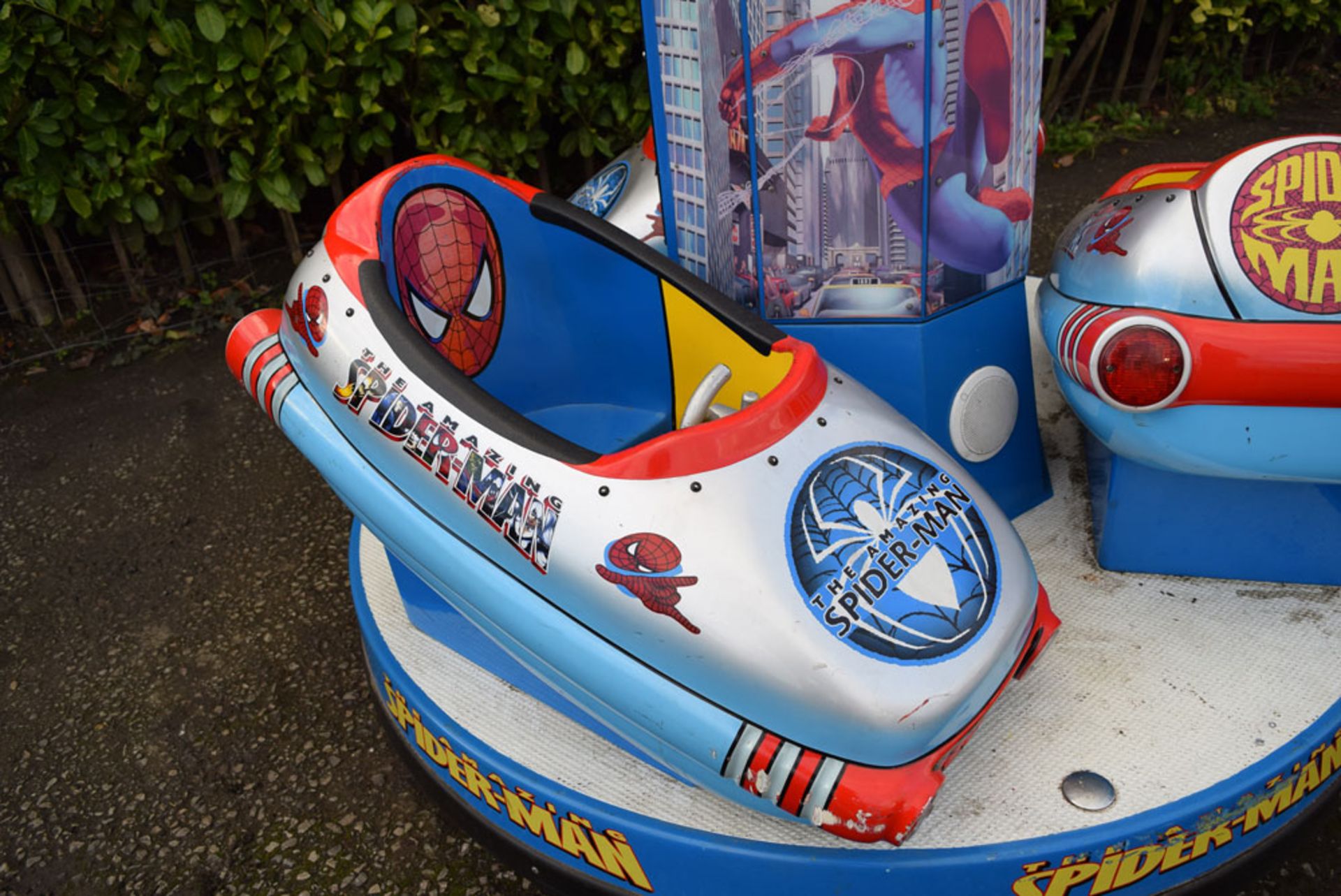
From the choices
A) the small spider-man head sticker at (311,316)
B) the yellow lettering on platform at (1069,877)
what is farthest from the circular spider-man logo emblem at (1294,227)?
the small spider-man head sticker at (311,316)

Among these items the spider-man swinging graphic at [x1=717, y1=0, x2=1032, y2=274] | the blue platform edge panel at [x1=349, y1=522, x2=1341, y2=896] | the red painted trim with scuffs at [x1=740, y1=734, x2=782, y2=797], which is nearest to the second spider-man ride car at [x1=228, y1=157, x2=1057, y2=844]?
the red painted trim with scuffs at [x1=740, y1=734, x2=782, y2=797]

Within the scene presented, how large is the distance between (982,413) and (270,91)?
7.18ft

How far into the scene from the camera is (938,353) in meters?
1.88

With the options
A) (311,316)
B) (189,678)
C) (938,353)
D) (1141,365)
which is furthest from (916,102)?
(189,678)

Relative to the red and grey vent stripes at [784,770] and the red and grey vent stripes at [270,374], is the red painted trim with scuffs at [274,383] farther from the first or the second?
the red and grey vent stripes at [784,770]

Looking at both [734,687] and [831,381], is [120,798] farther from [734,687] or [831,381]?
[831,381]

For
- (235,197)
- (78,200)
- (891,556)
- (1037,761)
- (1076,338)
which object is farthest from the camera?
(235,197)

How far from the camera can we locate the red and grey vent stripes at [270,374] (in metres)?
1.78

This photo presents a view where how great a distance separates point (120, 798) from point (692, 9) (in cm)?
163

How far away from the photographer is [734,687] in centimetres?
134

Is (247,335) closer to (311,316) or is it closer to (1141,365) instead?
(311,316)

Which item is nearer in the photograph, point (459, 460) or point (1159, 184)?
point (459, 460)

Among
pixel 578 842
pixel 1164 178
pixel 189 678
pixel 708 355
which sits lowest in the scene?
pixel 189 678

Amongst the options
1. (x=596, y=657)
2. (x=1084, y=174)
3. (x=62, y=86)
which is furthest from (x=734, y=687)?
(x=1084, y=174)
